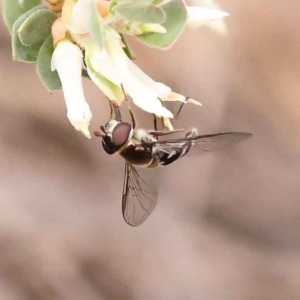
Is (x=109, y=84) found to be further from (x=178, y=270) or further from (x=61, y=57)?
(x=178, y=270)

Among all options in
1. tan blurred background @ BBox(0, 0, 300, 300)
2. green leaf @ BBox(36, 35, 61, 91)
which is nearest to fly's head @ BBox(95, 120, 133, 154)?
green leaf @ BBox(36, 35, 61, 91)

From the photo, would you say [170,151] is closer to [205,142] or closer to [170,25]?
[205,142]

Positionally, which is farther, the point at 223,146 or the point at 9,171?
the point at 9,171

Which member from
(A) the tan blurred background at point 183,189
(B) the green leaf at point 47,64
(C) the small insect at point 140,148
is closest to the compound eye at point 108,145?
(C) the small insect at point 140,148

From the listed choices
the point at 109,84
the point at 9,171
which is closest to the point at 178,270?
the point at 9,171

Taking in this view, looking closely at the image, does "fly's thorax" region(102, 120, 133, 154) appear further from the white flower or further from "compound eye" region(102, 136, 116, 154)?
the white flower

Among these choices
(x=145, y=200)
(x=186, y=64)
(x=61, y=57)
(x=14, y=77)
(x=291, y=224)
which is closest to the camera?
(x=61, y=57)

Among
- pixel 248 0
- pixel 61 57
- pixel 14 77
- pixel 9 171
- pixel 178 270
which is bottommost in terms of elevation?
pixel 178 270
